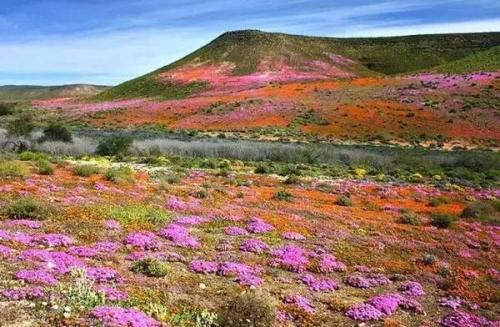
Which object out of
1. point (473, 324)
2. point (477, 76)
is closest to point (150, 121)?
point (477, 76)

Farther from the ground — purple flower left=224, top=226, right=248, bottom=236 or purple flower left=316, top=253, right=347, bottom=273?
purple flower left=224, top=226, right=248, bottom=236

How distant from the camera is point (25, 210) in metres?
17.2

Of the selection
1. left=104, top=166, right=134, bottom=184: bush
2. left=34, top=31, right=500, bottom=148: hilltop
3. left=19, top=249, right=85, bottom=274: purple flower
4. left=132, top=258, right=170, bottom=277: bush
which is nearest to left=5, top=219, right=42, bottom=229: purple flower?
left=19, top=249, right=85, bottom=274: purple flower

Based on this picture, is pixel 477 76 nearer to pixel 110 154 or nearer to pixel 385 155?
pixel 385 155

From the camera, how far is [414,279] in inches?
656

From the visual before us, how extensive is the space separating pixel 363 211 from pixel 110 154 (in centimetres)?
2362

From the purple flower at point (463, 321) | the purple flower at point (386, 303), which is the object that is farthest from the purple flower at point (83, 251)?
the purple flower at point (463, 321)

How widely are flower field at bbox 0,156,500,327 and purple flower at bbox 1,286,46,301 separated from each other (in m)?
0.03

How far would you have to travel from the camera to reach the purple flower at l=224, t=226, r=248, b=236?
62.2 ft

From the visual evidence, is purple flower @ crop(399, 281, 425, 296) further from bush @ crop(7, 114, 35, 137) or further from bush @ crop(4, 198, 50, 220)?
bush @ crop(7, 114, 35, 137)

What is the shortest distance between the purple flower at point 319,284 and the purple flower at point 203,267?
2289 mm

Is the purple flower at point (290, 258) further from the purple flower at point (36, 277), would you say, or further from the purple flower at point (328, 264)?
the purple flower at point (36, 277)

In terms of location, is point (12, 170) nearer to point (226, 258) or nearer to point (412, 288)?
point (226, 258)

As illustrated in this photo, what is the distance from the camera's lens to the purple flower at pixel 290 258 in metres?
16.0
